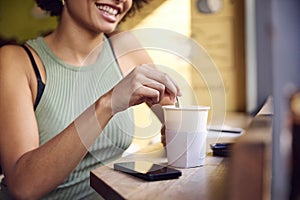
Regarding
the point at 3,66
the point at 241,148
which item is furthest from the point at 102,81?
the point at 241,148

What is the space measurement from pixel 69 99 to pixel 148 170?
1.07 ft

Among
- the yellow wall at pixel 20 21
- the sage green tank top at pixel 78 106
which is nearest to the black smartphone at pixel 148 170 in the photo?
the sage green tank top at pixel 78 106

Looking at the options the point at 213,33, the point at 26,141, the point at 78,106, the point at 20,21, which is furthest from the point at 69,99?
the point at 213,33

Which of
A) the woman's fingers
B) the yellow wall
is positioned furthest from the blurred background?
the woman's fingers

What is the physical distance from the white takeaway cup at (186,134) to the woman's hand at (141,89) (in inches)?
1.2

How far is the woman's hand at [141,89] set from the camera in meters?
0.65

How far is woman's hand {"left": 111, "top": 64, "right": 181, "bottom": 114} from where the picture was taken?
0.65 m

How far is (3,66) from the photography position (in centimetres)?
85

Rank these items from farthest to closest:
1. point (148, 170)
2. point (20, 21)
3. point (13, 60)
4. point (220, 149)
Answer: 1. point (20, 21)
2. point (13, 60)
3. point (220, 149)
4. point (148, 170)

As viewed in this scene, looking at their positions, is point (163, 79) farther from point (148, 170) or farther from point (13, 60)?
point (13, 60)

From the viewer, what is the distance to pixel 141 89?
650 millimetres

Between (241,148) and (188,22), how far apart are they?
2.28 feet

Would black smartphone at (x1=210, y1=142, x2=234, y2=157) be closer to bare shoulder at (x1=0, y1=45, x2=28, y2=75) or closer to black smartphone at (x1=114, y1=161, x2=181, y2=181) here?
black smartphone at (x1=114, y1=161, x2=181, y2=181)

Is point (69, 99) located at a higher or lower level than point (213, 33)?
lower
